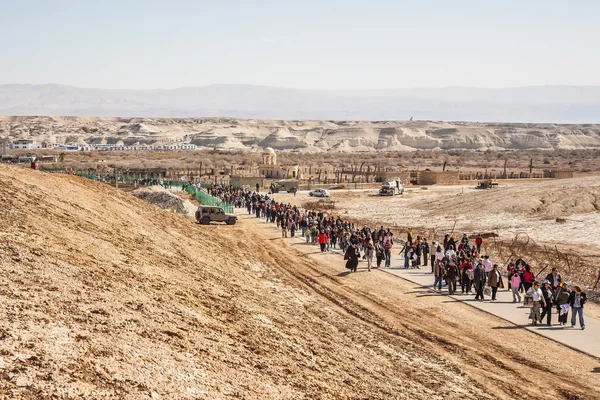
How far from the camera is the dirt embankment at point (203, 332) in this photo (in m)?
11.2

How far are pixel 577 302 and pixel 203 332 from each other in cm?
990

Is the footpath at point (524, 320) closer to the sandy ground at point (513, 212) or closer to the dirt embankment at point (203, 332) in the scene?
Answer: the dirt embankment at point (203, 332)

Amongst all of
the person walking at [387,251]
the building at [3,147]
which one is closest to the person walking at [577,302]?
the person walking at [387,251]

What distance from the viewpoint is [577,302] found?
704 inches

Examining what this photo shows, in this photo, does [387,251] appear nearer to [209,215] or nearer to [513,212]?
[209,215]

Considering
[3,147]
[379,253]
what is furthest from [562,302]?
[3,147]

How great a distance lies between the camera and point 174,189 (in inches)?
2456

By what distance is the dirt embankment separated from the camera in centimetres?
1116

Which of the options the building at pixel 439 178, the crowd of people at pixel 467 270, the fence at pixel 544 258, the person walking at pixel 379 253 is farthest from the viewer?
the building at pixel 439 178

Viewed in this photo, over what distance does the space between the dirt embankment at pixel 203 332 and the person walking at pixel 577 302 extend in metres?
1.57

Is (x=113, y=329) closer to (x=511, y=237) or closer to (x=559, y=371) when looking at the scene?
(x=559, y=371)

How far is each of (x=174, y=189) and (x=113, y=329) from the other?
166 feet

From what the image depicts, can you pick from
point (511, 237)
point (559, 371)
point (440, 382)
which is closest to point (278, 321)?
point (440, 382)

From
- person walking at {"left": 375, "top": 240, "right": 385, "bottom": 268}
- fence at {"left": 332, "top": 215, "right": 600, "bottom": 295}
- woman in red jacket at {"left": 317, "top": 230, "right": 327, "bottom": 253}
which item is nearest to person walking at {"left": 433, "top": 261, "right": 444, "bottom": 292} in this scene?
fence at {"left": 332, "top": 215, "right": 600, "bottom": 295}
